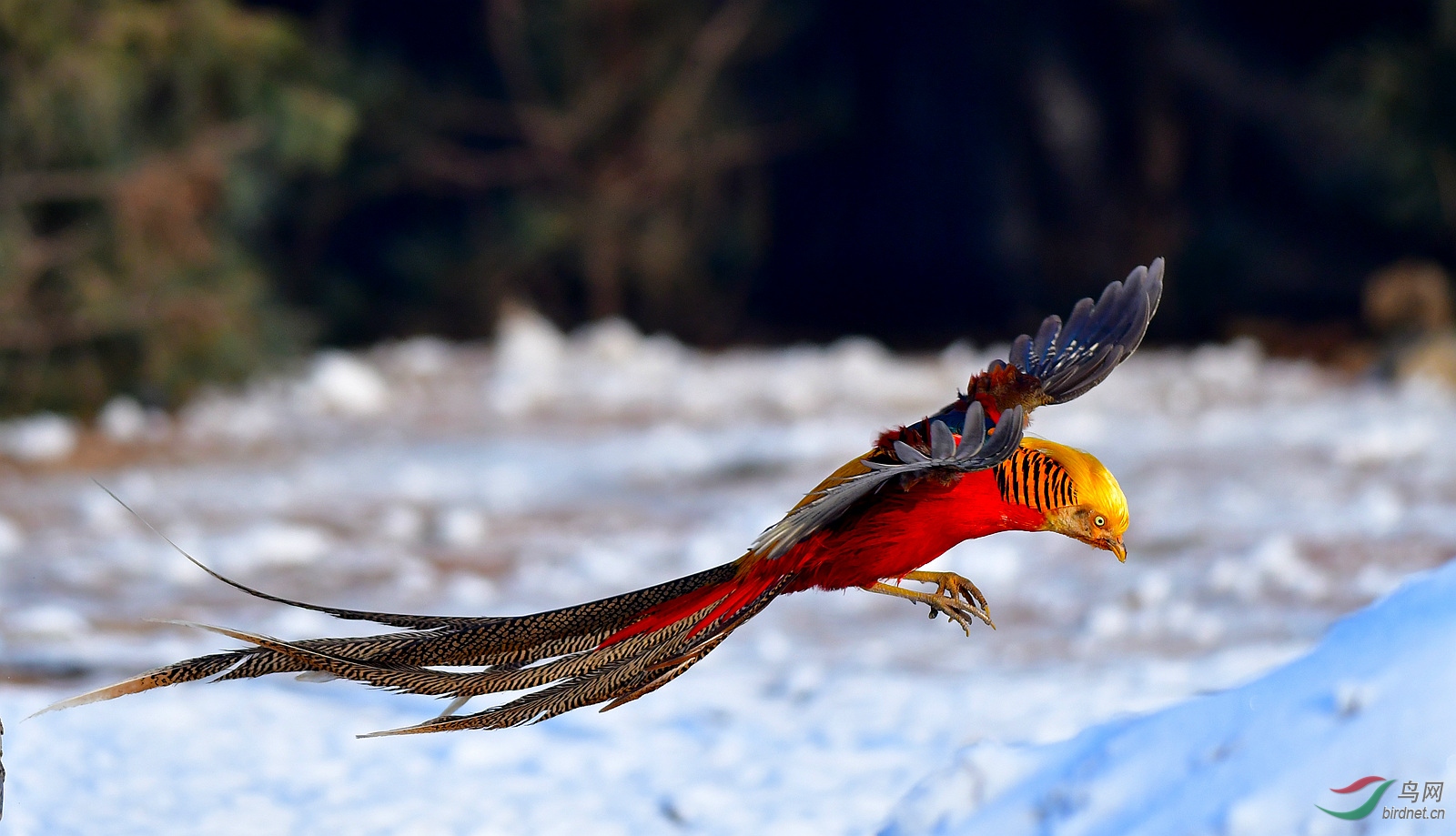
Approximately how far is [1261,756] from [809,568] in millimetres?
534

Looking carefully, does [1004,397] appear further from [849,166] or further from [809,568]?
[849,166]

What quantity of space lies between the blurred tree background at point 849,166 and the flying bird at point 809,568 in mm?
6147

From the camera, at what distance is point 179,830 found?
1.75 metres

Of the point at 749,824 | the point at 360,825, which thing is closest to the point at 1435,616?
the point at 749,824

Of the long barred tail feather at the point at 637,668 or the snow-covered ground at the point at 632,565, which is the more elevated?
the snow-covered ground at the point at 632,565

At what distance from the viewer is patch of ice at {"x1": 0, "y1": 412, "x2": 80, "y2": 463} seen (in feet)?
17.4

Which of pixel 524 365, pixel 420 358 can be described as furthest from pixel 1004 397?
pixel 420 358

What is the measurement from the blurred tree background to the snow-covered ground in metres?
1.00

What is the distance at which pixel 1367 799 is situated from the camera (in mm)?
1410

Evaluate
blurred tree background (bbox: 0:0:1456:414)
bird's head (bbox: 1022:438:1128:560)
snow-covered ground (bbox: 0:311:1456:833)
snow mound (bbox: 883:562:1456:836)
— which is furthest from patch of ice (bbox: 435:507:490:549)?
blurred tree background (bbox: 0:0:1456:414)

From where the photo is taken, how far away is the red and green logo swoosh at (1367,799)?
4.61 feet

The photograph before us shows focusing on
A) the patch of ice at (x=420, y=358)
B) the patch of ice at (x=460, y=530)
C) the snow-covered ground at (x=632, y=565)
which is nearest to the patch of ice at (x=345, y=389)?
the snow-covered ground at (x=632, y=565)

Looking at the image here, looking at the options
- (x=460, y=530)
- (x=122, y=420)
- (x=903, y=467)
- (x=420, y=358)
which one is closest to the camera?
(x=903, y=467)

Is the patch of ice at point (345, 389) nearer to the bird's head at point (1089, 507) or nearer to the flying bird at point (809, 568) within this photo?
the flying bird at point (809, 568)
